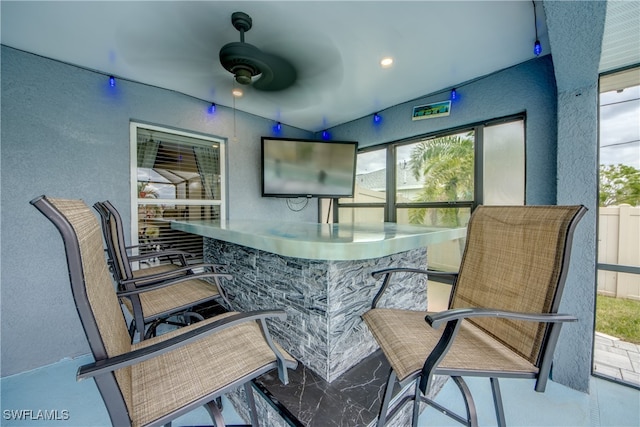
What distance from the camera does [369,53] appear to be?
7.10ft

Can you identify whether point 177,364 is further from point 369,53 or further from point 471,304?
point 369,53

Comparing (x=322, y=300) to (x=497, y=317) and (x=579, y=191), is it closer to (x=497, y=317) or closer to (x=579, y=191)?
(x=497, y=317)

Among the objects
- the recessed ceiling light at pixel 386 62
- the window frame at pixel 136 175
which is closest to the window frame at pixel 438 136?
the recessed ceiling light at pixel 386 62

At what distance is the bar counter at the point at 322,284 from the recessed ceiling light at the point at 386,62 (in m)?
1.64

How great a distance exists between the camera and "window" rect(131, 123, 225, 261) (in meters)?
2.73

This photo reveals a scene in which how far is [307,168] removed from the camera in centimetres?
369

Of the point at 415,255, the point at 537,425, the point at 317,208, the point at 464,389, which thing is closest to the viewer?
A: the point at 464,389

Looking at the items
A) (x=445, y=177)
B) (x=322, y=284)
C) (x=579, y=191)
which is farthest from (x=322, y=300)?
(x=445, y=177)

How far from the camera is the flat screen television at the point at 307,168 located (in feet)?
11.7

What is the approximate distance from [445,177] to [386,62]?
4.70ft

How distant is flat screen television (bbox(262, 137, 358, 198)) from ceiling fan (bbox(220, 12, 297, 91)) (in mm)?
1173

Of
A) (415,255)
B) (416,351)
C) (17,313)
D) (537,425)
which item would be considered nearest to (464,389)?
(416,351)

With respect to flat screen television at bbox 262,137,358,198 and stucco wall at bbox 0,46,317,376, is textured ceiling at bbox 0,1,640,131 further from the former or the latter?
flat screen television at bbox 262,137,358,198

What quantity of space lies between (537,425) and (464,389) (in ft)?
3.50
